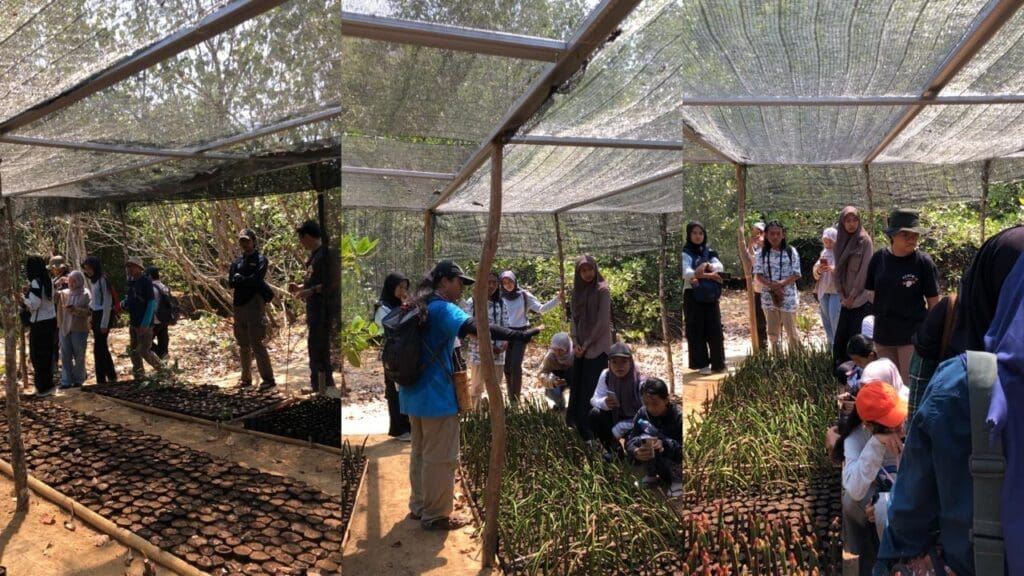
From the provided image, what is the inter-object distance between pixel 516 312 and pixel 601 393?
44 cm

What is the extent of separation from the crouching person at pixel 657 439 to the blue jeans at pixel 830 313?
0.86 meters

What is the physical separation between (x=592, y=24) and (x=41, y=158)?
2.24 m

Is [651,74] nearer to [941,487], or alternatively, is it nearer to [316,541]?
[941,487]

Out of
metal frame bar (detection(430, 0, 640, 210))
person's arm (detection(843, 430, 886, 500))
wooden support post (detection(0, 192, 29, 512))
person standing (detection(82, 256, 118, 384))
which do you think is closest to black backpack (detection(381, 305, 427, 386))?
metal frame bar (detection(430, 0, 640, 210))

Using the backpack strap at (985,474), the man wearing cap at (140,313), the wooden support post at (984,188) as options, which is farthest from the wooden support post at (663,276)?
the man wearing cap at (140,313)

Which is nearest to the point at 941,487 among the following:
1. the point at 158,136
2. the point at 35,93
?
the point at 158,136

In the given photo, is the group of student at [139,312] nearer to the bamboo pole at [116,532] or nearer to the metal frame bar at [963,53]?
the bamboo pole at [116,532]

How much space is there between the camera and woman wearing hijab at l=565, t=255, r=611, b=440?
7.88 feet

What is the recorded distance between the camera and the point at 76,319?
9.54ft

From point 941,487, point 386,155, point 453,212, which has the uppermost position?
point 386,155

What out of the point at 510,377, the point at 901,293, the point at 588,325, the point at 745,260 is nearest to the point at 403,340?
the point at 510,377

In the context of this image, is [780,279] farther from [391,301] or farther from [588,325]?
[391,301]

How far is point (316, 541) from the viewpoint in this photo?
2309mm

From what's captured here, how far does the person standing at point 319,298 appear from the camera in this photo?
88.0 inches
